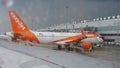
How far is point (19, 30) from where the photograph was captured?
2970cm

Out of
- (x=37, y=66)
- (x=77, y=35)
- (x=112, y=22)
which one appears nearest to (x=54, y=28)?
(x=112, y=22)

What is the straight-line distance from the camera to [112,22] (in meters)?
53.9

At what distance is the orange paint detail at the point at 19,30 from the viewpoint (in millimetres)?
28984

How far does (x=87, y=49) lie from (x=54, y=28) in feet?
138

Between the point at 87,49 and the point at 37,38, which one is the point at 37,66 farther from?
the point at 37,38

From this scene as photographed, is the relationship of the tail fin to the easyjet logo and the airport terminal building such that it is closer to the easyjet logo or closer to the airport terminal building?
the easyjet logo

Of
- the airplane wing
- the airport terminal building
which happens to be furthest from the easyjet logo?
the airport terminal building

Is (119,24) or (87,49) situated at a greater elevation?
(119,24)

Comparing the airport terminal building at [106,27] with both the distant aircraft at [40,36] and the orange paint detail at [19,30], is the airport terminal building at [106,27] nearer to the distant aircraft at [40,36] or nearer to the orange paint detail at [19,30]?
the distant aircraft at [40,36]

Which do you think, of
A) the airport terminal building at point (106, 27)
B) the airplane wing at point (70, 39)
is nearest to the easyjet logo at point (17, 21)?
the airplane wing at point (70, 39)

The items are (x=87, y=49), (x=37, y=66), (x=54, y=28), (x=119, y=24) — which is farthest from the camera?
(x=54, y=28)

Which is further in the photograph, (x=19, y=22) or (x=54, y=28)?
(x=54, y=28)

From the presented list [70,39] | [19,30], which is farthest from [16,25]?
[70,39]

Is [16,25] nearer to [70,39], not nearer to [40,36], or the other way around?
[40,36]
